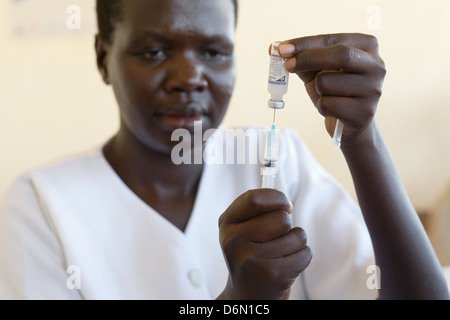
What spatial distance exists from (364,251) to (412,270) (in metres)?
0.11

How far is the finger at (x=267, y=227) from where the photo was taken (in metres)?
0.55

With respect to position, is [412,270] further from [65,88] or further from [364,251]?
[65,88]

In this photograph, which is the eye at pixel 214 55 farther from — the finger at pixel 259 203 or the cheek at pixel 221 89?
the finger at pixel 259 203

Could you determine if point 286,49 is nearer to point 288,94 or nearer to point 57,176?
point 288,94

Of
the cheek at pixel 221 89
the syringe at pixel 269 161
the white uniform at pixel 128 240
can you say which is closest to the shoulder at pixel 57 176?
the white uniform at pixel 128 240

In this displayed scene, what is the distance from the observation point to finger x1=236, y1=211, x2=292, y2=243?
0.55 meters

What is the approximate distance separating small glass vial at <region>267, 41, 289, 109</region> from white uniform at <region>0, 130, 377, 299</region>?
0.32m

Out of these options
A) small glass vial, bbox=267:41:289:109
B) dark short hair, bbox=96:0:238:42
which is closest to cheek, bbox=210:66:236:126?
dark short hair, bbox=96:0:238:42

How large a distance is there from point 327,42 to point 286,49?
5cm

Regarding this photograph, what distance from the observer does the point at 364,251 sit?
0.83 meters

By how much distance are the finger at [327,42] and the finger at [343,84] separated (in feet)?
0.10

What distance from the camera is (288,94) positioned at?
0.90 meters
